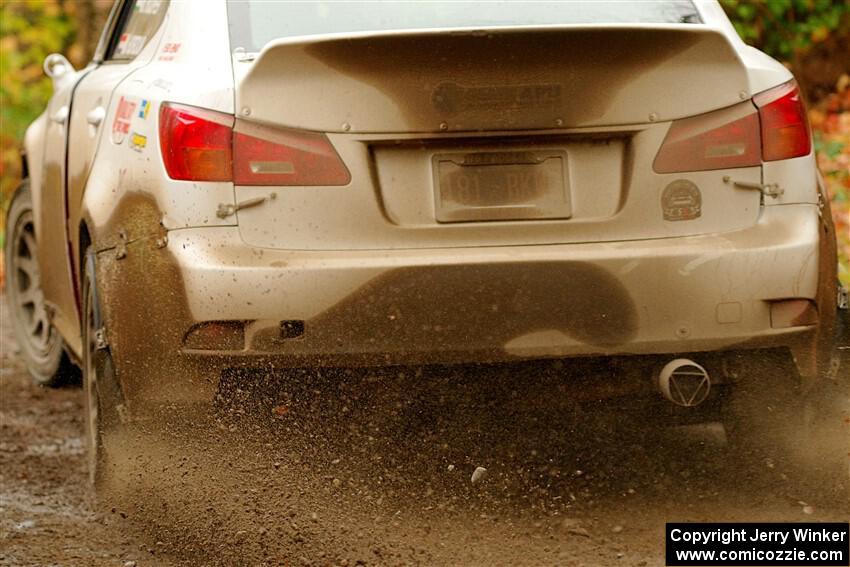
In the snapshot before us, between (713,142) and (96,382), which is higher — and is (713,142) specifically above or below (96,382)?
above

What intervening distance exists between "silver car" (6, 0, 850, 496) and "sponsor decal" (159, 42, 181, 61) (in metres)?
0.24

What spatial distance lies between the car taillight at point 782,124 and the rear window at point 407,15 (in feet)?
1.56

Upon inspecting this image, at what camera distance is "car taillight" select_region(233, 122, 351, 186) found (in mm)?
3879

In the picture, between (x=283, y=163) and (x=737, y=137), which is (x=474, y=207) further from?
Answer: (x=737, y=137)

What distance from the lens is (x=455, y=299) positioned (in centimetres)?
382

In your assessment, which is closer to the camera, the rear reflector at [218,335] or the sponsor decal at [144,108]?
the rear reflector at [218,335]

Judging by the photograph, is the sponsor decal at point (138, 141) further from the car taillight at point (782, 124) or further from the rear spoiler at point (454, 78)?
the car taillight at point (782, 124)

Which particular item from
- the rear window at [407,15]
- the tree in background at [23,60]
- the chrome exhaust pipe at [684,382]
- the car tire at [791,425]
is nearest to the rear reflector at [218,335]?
the rear window at [407,15]

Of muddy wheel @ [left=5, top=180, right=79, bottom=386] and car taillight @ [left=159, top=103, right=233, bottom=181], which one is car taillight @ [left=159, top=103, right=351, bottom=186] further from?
muddy wheel @ [left=5, top=180, right=79, bottom=386]

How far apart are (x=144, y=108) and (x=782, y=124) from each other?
70.7 inches

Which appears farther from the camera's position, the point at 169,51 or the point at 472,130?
the point at 169,51

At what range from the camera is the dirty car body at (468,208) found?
384 centimetres

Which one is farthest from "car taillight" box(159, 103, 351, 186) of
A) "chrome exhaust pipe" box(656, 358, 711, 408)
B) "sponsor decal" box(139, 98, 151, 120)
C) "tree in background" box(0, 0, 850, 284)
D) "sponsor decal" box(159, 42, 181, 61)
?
"tree in background" box(0, 0, 850, 284)

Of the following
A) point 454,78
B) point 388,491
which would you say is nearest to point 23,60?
point 388,491
